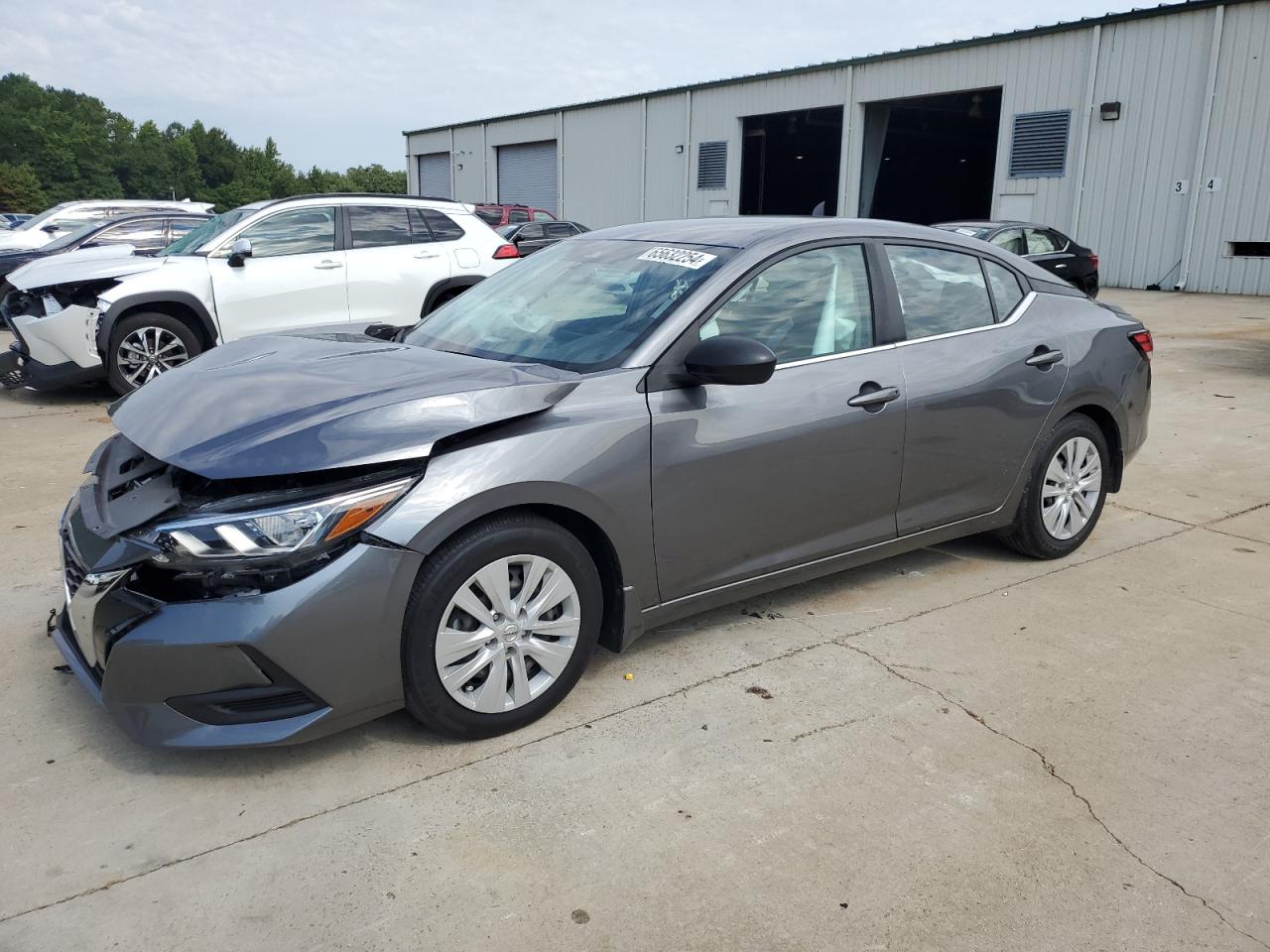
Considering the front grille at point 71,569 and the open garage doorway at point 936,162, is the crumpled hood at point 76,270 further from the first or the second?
the open garage doorway at point 936,162

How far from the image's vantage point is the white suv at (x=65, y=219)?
49.1 feet

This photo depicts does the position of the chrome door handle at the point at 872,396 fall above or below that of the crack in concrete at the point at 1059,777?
above

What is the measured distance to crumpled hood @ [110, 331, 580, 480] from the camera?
2814mm

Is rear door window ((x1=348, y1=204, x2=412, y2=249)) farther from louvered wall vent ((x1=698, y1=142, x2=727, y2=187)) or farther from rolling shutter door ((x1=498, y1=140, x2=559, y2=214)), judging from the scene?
rolling shutter door ((x1=498, y1=140, x2=559, y2=214))

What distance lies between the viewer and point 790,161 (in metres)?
38.9

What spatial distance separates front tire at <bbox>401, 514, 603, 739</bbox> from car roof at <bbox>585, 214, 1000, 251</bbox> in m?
1.45

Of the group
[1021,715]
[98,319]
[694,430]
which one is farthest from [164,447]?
[98,319]

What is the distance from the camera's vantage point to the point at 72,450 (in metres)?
6.92

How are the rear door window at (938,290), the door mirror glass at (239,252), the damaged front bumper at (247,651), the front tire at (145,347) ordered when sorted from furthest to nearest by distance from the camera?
the door mirror glass at (239,252) → the front tire at (145,347) → the rear door window at (938,290) → the damaged front bumper at (247,651)

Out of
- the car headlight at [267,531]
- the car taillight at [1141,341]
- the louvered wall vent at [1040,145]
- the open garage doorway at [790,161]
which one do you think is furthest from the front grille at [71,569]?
the open garage doorway at [790,161]

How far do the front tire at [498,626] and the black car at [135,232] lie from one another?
11.4 meters

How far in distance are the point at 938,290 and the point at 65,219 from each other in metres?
15.6

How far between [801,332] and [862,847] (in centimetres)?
190

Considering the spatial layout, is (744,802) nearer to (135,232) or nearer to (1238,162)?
(135,232)
